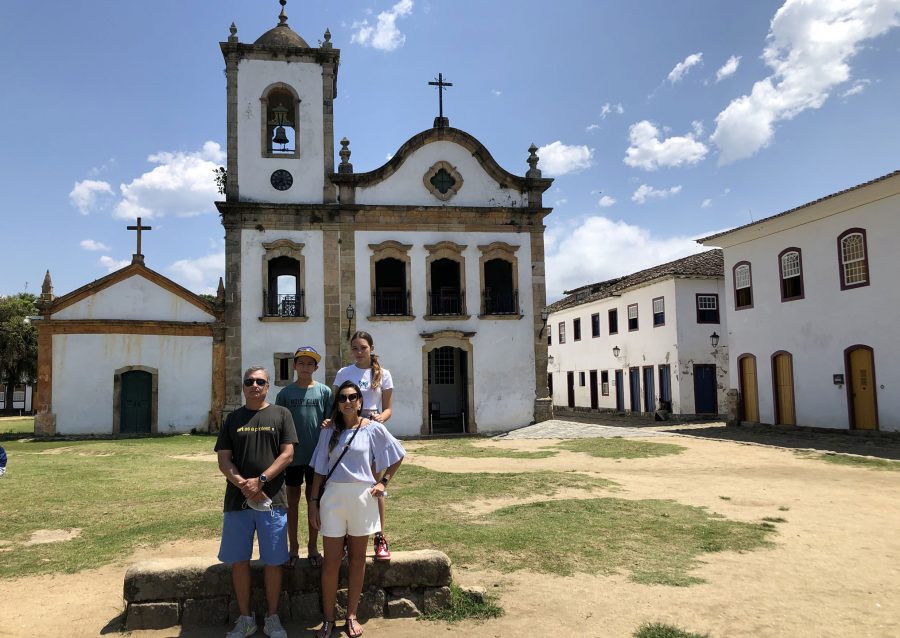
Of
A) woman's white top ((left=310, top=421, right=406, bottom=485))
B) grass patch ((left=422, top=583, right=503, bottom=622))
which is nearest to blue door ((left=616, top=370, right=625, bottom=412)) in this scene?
grass patch ((left=422, top=583, right=503, bottom=622))

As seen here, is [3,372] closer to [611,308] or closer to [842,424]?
[611,308]

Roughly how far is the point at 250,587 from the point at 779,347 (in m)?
18.0

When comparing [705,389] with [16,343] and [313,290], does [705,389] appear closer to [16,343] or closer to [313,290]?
[313,290]

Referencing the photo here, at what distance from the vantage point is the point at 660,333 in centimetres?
2639

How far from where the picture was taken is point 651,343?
27.1 metres

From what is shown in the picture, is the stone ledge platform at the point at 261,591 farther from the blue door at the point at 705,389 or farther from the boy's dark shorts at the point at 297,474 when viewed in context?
the blue door at the point at 705,389

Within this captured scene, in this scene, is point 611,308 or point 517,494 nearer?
point 517,494

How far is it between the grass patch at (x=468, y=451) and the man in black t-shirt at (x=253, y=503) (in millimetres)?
9996

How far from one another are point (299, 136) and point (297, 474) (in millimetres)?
17451

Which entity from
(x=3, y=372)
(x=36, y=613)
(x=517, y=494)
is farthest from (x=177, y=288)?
(x=3, y=372)

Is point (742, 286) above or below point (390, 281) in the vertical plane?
below

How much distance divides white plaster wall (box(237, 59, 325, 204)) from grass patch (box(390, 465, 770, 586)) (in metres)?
13.6

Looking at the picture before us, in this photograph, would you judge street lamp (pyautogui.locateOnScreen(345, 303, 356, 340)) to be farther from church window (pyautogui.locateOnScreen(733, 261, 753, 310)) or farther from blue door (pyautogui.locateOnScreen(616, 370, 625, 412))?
blue door (pyautogui.locateOnScreen(616, 370, 625, 412))

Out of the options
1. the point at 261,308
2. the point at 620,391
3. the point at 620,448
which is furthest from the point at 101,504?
the point at 620,391
